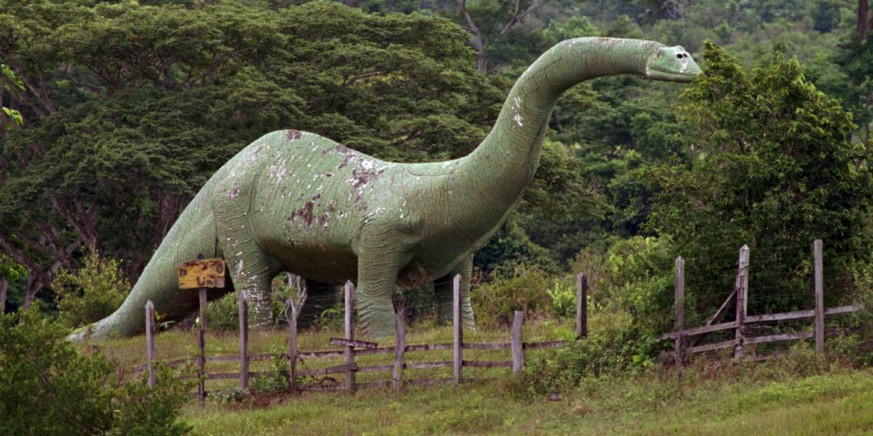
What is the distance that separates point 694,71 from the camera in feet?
59.5

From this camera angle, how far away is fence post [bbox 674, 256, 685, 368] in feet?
59.2

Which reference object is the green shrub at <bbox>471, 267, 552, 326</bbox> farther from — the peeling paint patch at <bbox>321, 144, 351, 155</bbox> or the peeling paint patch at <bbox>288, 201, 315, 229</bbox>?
the peeling paint patch at <bbox>288, 201, 315, 229</bbox>

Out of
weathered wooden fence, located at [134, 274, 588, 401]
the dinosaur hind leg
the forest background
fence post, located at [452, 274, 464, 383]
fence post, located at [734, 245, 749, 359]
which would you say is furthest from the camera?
the dinosaur hind leg

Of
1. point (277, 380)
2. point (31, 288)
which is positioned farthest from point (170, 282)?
point (31, 288)

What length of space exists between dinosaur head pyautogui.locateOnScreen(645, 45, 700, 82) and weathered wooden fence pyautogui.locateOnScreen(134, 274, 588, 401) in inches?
100

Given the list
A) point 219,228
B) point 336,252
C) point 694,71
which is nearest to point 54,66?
point 219,228

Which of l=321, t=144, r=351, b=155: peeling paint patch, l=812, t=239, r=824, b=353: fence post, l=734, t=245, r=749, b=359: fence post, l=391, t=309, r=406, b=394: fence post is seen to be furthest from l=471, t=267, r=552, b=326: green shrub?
l=812, t=239, r=824, b=353: fence post

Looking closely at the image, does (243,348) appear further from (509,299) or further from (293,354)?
(509,299)

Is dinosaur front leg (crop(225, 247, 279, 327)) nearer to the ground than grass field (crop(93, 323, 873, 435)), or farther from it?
farther from it

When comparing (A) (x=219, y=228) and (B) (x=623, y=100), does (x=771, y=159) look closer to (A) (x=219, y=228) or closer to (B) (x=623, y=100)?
(A) (x=219, y=228)

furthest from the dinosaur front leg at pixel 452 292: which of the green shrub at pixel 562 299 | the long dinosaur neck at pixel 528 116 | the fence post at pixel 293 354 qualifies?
the fence post at pixel 293 354

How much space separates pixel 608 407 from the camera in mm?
17062

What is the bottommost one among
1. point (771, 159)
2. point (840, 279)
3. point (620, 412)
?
point (620, 412)

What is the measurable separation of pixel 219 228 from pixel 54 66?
13.1m
